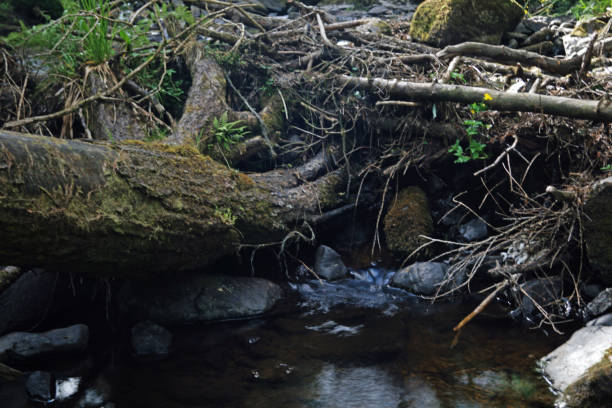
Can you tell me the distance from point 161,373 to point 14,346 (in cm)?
112

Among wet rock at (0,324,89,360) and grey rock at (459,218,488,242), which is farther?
grey rock at (459,218,488,242)

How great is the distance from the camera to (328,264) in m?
4.50

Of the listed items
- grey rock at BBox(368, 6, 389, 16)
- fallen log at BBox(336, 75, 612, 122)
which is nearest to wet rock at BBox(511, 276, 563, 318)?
fallen log at BBox(336, 75, 612, 122)

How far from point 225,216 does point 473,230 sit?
2.63 metres

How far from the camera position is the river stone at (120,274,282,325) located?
12.2 feet

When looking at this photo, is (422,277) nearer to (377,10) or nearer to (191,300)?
(191,300)

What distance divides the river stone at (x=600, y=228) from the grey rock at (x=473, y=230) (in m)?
1.25

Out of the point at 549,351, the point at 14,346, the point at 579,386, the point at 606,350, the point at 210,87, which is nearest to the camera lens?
the point at 579,386

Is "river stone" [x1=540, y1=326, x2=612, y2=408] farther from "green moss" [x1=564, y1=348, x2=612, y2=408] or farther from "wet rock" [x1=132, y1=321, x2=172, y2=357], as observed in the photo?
"wet rock" [x1=132, y1=321, x2=172, y2=357]

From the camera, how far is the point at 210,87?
4645mm

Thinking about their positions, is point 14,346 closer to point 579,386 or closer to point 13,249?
point 13,249

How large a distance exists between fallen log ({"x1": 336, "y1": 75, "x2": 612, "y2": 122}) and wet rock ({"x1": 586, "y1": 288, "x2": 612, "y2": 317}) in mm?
1261

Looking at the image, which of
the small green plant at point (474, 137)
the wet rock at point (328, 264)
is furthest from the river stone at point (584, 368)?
the wet rock at point (328, 264)

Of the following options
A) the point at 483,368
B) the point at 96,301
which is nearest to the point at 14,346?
the point at 96,301
